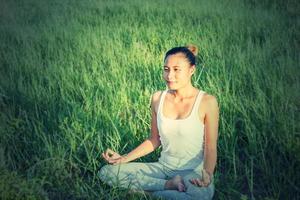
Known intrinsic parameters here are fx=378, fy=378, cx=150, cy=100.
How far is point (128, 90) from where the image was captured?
2207mm

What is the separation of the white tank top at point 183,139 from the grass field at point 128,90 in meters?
0.16

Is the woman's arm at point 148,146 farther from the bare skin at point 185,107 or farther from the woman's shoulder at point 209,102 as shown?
the woman's shoulder at point 209,102

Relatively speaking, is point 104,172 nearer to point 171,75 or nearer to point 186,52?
point 171,75

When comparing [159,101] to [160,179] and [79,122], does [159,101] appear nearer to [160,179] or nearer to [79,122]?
[160,179]

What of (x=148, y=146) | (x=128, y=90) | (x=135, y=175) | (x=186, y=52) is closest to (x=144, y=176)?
(x=135, y=175)

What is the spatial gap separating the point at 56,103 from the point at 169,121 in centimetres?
90

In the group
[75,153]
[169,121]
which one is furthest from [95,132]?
[169,121]

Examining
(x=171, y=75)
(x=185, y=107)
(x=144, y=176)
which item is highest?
(x=171, y=75)

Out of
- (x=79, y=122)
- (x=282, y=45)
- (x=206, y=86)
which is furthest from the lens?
(x=282, y=45)

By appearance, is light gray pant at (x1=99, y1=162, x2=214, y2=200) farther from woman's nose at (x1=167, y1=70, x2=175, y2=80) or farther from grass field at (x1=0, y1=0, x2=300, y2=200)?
woman's nose at (x1=167, y1=70, x2=175, y2=80)

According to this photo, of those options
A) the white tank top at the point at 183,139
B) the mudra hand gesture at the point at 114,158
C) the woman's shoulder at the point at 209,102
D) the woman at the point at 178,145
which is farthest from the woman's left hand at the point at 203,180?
the mudra hand gesture at the point at 114,158

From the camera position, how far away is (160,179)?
1.62 m

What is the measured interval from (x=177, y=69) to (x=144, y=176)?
49 centimetres

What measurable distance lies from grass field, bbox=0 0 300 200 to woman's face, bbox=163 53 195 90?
39 centimetres
